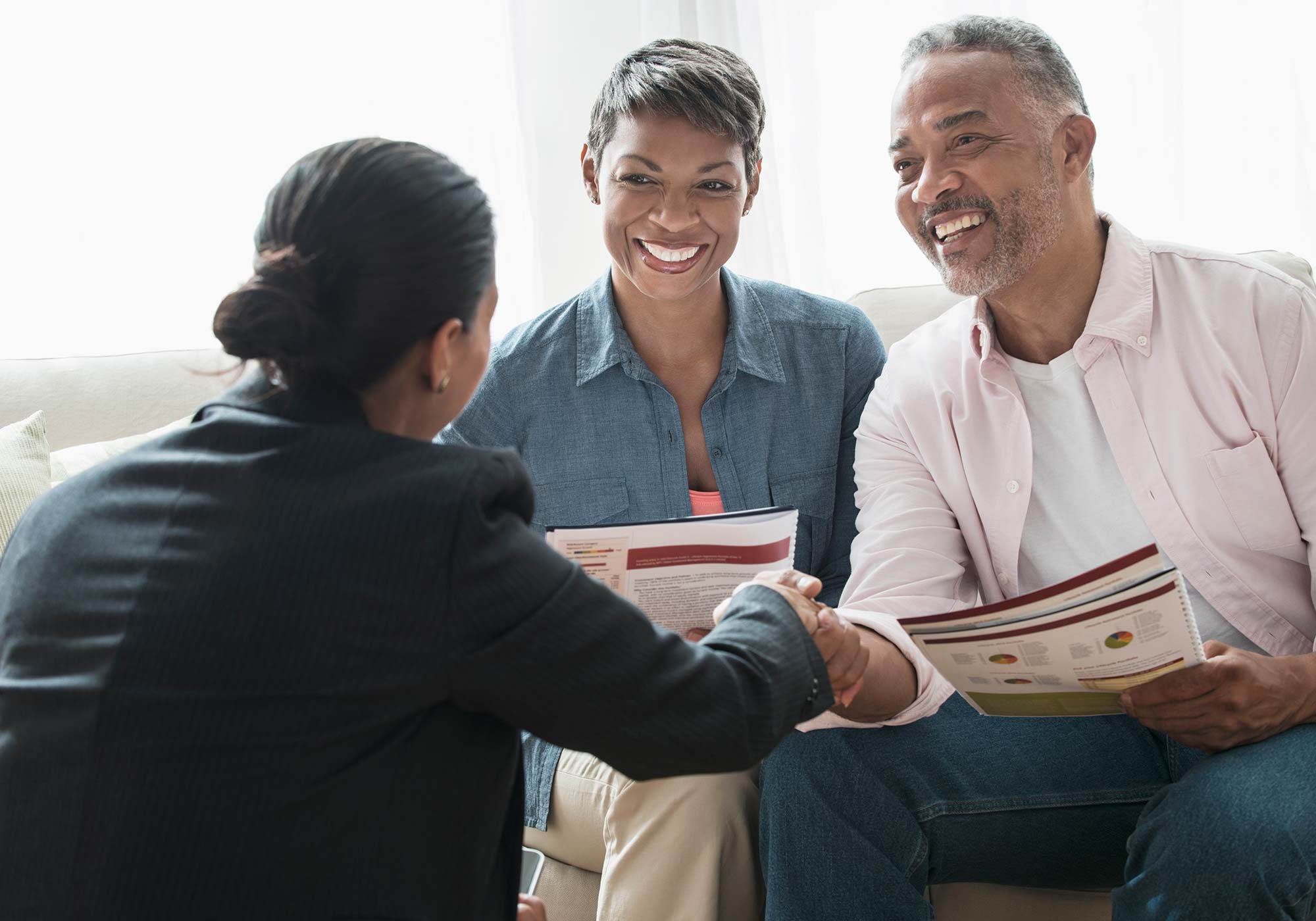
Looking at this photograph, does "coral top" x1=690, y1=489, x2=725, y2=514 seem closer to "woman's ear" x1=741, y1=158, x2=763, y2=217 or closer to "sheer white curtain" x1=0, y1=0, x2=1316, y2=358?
"woman's ear" x1=741, y1=158, x2=763, y2=217

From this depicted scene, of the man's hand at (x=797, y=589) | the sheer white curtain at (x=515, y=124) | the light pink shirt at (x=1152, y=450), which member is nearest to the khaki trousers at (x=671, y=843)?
the light pink shirt at (x=1152, y=450)

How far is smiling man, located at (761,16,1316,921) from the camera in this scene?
50.1 inches

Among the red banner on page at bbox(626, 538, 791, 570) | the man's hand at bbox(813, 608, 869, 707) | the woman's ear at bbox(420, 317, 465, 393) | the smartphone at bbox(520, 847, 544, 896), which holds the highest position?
the woman's ear at bbox(420, 317, 465, 393)

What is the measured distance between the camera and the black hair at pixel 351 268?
892mm

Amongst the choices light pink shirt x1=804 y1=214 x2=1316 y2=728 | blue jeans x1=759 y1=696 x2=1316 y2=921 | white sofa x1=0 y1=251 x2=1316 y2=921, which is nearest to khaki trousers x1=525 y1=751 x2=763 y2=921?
blue jeans x1=759 y1=696 x2=1316 y2=921

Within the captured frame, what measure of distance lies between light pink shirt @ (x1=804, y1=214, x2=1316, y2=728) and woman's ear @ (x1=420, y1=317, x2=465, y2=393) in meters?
0.72

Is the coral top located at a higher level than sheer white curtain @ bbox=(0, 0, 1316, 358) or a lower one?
lower

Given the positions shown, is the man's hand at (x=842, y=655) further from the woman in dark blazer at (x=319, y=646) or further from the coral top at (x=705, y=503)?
the coral top at (x=705, y=503)

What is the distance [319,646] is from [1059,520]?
3.61 feet

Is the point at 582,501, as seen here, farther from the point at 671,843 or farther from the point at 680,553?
the point at 671,843

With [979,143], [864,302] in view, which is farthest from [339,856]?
[864,302]

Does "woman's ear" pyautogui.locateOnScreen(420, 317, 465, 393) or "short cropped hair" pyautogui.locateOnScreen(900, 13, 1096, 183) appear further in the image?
"short cropped hair" pyautogui.locateOnScreen(900, 13, 1096, 183)

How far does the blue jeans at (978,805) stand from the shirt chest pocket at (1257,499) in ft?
0.88

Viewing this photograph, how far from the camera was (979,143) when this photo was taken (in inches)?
64.4
